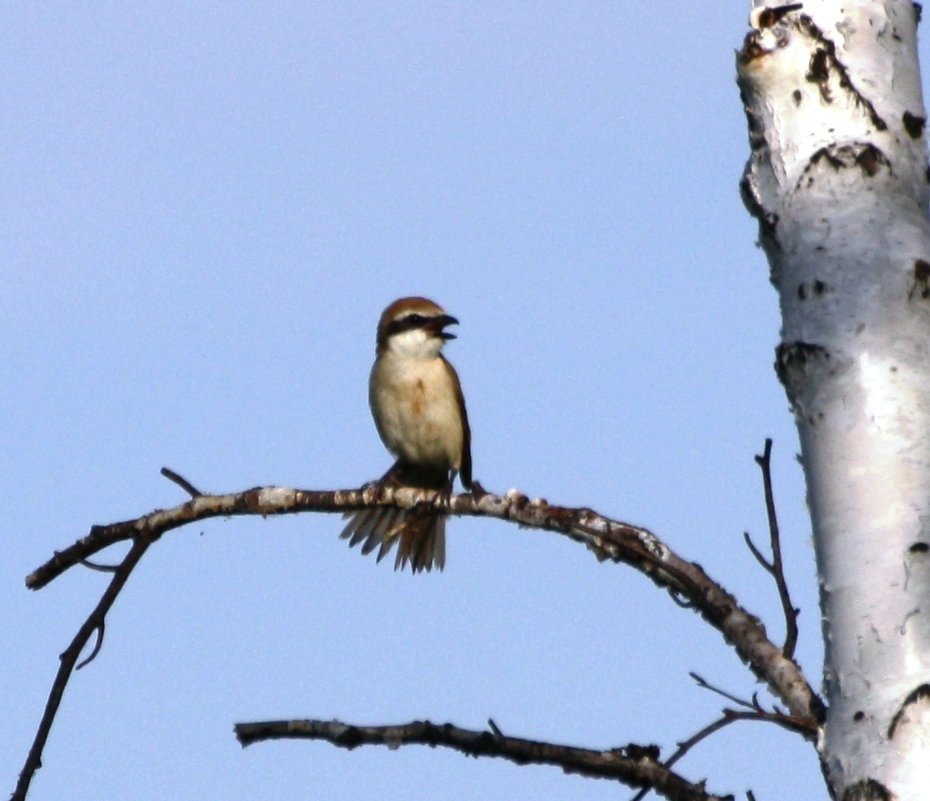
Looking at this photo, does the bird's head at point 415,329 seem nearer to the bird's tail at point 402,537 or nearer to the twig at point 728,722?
the bird's tail at point 402,537

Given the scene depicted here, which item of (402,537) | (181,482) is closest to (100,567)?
(181,482)

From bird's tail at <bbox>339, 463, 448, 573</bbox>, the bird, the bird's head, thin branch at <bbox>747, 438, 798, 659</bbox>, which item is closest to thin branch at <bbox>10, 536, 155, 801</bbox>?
thin branch at <bbox>747, 438, 798, 659</bbox>

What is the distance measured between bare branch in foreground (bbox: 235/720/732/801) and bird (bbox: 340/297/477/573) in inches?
208

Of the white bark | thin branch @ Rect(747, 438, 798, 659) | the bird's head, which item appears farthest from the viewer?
the bird's head

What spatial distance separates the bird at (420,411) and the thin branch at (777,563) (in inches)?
219

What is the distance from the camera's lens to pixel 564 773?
3043mm

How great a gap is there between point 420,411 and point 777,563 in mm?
6149

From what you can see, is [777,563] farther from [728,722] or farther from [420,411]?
[420,411]

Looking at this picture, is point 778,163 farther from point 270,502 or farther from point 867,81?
point 270,502

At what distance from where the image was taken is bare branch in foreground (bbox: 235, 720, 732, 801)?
2.92m

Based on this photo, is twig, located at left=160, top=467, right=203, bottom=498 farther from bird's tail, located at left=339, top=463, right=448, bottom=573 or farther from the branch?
bird's tail, located at left=339, top=463, right=448, bottom=573

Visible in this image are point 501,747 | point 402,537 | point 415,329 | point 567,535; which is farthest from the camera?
point 415,329

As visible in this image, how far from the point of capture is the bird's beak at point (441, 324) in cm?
945

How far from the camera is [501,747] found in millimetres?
3047
